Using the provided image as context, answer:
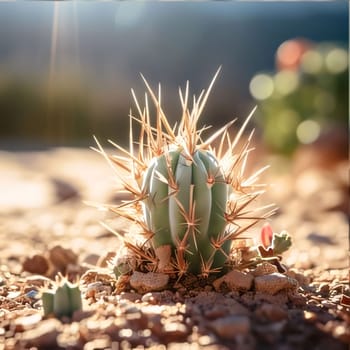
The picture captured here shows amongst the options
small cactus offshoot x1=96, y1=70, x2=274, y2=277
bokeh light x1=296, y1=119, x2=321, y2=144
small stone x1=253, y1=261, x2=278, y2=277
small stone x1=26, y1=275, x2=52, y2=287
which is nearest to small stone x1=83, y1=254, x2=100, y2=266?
small stone x1=26, y1=275, x2=52, y2=287

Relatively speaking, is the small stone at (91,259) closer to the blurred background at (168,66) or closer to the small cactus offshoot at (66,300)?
the small cactus offshoot at (66,300)

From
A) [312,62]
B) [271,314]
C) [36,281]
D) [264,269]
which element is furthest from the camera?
[312,62]

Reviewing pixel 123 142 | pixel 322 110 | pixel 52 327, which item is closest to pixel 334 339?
pixel 52 327

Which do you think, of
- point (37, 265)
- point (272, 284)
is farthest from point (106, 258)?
point (272, 284)

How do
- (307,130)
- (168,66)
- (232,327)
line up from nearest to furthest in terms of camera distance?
(232,327)
(307,130)
(168,66)

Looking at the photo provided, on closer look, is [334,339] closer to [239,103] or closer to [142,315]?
[142,315]

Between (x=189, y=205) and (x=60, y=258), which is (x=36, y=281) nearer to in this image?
(x=60, y=258)
